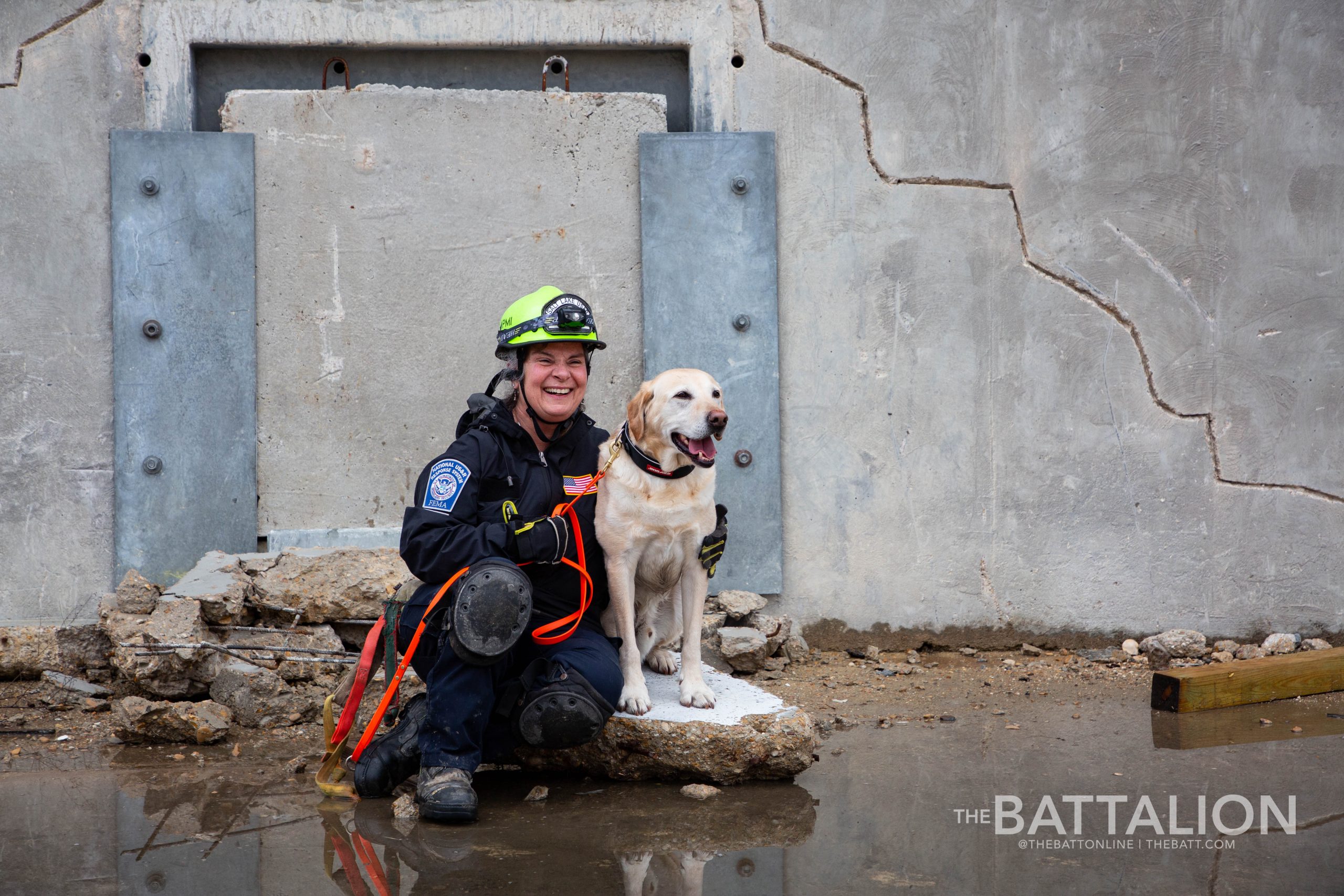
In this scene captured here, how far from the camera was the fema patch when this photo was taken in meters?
3.20

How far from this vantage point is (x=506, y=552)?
126 inches

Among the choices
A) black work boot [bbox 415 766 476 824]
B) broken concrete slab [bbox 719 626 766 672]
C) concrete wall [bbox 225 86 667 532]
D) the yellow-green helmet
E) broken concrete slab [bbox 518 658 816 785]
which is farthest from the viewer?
concrete wall [bbox 225 86 667 532]

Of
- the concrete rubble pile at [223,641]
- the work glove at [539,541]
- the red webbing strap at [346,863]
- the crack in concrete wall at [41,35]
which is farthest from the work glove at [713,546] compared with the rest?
the crack in concrete wall at [41,35]

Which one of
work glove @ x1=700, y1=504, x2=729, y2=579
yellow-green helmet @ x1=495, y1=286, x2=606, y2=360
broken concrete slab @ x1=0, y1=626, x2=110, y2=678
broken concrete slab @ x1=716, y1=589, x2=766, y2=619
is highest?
yellow-green helmet @ x1=495, y1=286, x2=606, y2=360

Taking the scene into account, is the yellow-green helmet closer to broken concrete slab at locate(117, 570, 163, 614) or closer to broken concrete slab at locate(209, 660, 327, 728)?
broken concrete slab at locate(209, 660, 327, 728)

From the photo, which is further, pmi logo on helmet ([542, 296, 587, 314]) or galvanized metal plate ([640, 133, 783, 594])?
galvanized metal plate ([640, 133, 783, 594])

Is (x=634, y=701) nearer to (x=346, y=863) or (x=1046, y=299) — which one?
(x=346, y=863)

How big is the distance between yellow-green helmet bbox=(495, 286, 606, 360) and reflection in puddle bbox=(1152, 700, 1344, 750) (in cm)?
247

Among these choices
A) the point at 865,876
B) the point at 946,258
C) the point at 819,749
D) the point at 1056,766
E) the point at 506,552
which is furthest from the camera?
the point at 946,258

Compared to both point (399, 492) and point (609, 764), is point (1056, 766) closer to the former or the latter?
point (609, 764)

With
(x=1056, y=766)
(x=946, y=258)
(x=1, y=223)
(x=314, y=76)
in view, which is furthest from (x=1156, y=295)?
(x=1, y=223)

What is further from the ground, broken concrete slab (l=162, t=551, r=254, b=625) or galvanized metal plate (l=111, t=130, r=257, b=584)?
galvanized metal plate (l=111, t=130, r=257, b=584)

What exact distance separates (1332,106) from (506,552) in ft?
15.1

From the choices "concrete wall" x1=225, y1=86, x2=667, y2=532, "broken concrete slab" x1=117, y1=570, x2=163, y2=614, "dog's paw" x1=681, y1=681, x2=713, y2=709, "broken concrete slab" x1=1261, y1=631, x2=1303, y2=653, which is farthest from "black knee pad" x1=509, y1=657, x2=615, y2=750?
"broken concrete slab" x1=1261, y1=631, x2=1303, y2=653
